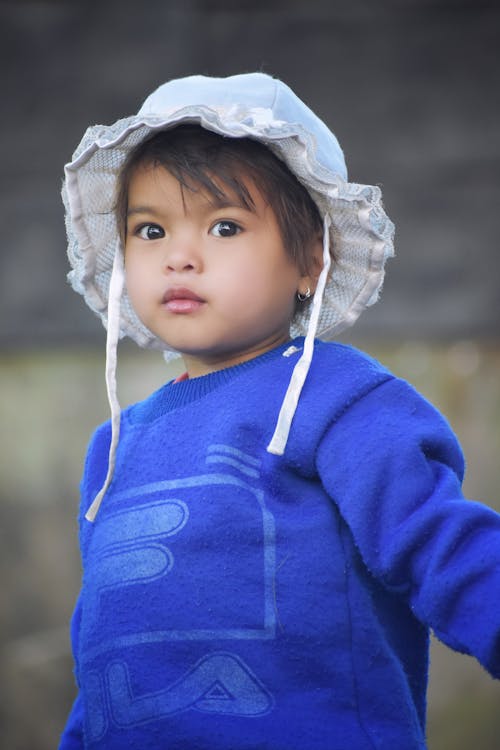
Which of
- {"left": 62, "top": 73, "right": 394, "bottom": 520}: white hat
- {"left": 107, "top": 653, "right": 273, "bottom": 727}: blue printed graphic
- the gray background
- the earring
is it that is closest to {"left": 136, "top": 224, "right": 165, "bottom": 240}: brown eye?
{"left": 62, "top": 73, "right": 394, "bottom": 520}: white hat

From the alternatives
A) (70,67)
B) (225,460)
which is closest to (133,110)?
(70,67)

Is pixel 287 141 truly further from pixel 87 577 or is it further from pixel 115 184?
pixel 87 577

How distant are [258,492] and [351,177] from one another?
1.66 meters

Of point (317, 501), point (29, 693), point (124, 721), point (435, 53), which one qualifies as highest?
point (435, 53)

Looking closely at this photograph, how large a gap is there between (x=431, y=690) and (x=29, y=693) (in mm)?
1056

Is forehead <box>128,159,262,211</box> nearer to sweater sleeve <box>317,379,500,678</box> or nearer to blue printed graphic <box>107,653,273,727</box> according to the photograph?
sweater sleeve <box>317,379,500,678</box>

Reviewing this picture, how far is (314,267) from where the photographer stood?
1.56 metres

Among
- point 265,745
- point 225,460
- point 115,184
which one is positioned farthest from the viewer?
point 115,184

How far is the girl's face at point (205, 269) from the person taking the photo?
1413 mm

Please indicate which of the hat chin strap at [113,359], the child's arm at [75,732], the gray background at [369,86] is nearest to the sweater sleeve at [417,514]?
A: the hat chin strap at [113,359]

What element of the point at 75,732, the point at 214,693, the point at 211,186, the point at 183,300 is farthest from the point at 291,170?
the point at 75,732

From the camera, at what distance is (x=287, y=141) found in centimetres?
142

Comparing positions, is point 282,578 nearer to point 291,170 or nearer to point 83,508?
point 83,508

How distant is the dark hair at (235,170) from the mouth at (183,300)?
0.41 ft
